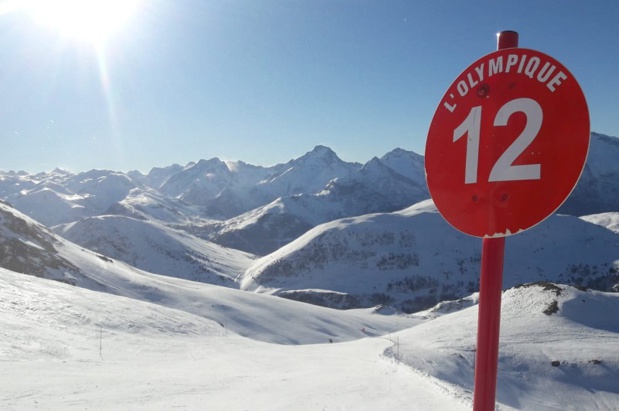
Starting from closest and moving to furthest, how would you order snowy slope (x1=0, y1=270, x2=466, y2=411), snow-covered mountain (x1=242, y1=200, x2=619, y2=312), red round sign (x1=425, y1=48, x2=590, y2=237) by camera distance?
red round sign (x1=425, y1=48, x2=590, y2=237)
snowy slope (x1=0, y1=270, x2=466, y2=411)
snow-covered mountain (x1=242, y1=200, x2=619, y2=312)

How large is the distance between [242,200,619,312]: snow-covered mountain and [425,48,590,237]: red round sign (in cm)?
13874

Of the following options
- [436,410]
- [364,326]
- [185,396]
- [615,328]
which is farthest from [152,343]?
[364,326]

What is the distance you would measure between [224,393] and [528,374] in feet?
71.1

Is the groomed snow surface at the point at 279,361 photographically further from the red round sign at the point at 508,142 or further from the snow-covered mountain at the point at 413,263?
the snow-covered mountain at the point at 413,263

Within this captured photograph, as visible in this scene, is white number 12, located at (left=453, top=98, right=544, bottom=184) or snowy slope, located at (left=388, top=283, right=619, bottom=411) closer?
white number 12, located at (left=453, top=98, right=544, bottom=184)

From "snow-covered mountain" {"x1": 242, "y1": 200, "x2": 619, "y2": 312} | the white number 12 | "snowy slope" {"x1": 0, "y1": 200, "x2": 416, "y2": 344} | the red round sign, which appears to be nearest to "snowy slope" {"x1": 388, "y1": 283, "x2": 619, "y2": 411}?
the red round sign

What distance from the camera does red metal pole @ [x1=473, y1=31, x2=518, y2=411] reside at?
261cm

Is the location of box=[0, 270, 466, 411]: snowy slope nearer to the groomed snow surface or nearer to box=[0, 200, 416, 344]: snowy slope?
the groomed snow surface

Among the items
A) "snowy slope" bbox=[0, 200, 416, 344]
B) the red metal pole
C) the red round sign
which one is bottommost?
"snowy slope" bbox=[0, 200, 416, 344]

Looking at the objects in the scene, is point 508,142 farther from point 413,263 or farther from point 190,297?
point 413,263

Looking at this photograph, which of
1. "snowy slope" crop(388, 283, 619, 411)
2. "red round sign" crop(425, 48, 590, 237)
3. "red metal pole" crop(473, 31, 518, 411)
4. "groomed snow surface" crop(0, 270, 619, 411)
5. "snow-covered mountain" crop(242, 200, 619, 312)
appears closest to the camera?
"red round sign" crop(425, 48, 590, 237)

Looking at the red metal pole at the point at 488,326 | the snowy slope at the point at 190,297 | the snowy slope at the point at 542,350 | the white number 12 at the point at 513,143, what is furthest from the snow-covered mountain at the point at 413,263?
the white number 12 at the point at 513,143

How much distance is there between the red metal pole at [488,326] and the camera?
8.57 feet

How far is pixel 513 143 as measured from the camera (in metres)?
2.56
